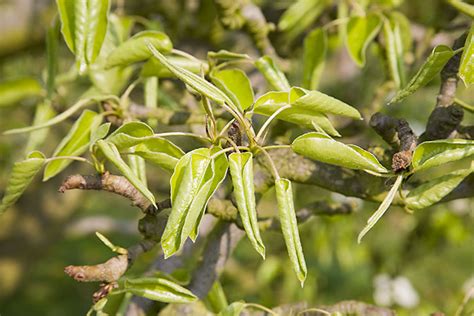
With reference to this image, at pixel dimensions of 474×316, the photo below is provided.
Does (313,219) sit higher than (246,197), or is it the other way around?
(246,197)

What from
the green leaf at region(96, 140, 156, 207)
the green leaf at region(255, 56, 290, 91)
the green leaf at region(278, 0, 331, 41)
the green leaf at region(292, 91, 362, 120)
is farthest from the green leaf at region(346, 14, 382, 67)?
the green leaf at region(96, 140, 156, 207)

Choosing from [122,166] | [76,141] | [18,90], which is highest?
[122,166]

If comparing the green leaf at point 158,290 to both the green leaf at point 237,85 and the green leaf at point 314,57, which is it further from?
the green leaf at point 314,57

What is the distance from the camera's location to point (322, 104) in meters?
0.60

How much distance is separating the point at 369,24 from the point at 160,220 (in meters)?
0.44

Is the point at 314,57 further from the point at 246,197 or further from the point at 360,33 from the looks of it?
the point at 246,197

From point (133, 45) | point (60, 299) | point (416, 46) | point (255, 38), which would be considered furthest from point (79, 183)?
point (60, 299)

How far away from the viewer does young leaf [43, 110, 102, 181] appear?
30.3 inches

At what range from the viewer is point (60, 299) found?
358 centimetres

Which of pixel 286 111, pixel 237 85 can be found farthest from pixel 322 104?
pixel 237 85

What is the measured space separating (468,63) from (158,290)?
37cm

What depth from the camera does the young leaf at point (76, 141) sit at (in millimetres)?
769

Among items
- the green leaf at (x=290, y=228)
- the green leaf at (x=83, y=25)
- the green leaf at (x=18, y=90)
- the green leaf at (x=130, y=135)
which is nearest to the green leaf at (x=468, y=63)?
the green leaf at (x=290, y=228)

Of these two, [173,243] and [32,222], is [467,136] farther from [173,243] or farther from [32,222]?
[32,222]
